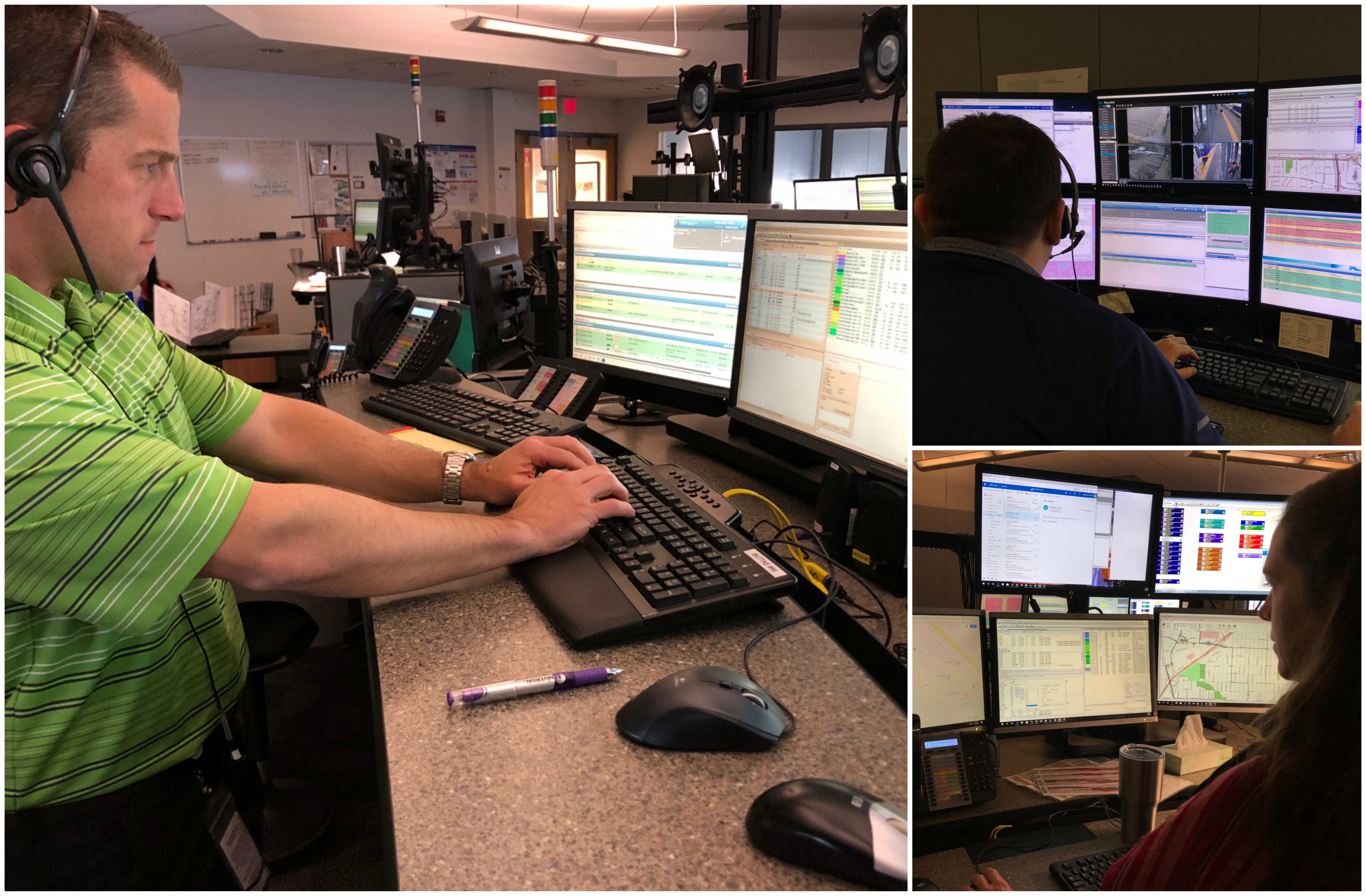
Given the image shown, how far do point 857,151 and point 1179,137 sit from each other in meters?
6.57

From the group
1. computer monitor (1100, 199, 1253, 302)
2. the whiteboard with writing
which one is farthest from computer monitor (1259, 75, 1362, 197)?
the whiteboard with writing

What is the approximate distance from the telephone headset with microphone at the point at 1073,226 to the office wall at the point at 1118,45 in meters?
0.13

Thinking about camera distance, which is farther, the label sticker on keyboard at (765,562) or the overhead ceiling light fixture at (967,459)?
the label sticker on keyboard at (765,562)

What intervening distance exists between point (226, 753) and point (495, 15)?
7.29m

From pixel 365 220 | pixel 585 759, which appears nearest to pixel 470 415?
pixel 585 759

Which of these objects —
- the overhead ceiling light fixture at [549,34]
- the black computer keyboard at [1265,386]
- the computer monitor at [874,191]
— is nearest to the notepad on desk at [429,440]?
the black computer keyboard at [1265,386]

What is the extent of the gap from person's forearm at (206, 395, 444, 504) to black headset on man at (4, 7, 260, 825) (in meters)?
0.48

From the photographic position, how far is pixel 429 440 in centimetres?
152

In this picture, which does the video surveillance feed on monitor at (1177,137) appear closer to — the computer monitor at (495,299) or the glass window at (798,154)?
the computer monitor at (495,299)

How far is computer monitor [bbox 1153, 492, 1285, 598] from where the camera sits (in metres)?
0.34

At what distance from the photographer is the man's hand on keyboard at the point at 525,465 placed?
43.1 inches

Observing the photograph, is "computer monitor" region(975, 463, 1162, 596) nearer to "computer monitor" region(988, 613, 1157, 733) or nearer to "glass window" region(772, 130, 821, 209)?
"computer monitor" region(988, 613, 1157, 733)

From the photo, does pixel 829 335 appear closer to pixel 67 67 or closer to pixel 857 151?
pixel 67 67

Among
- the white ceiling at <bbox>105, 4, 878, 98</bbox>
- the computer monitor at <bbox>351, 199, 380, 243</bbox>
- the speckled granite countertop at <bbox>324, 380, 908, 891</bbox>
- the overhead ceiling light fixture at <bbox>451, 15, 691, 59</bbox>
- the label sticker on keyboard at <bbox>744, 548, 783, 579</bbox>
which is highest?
the white ceiling at <bbox>105, 4, 878, 98</bbox>
